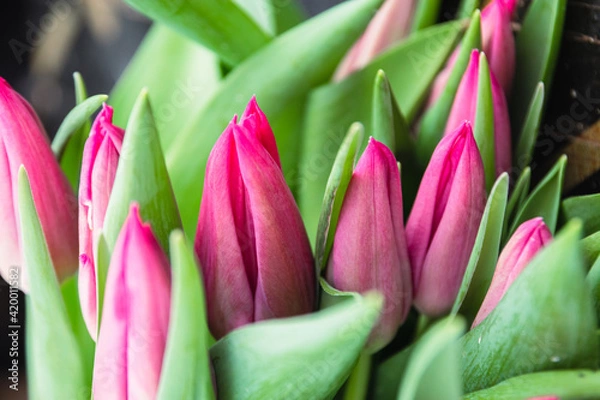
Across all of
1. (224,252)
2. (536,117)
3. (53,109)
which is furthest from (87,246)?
(53,109)

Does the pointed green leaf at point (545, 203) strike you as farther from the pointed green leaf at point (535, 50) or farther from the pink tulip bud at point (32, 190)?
the pink tulip bud at point (32, 190)

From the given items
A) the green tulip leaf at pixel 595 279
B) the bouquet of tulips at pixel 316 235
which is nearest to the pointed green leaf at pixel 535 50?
the bouquet of tulips at pixel 316 235

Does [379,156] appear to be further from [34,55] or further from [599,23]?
[34,55]

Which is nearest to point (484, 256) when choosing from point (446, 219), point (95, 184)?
point (446, 219)

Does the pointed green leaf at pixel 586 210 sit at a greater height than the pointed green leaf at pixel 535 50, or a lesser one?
lesser

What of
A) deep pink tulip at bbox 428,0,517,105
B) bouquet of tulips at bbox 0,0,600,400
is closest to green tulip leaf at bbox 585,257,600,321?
bouquet of tulips at bbox 0,0,600,400

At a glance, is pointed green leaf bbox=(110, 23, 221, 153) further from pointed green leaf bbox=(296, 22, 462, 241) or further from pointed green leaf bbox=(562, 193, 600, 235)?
pointed green leaf bbox=(562, 193, 600, 235)
